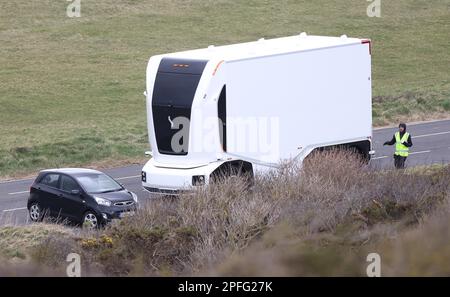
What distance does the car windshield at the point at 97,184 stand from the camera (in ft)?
72.3

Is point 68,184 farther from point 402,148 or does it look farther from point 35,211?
point 402,148

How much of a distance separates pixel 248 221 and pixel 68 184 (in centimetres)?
760

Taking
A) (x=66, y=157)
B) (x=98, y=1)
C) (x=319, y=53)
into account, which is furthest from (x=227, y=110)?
(x=98, y=1)

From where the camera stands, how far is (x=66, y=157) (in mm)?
32531

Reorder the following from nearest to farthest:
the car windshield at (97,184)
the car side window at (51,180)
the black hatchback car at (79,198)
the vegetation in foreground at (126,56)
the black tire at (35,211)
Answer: the black hatchback car at (79,198), the car windshield at (97,184), the black tire at (35,211), the car side window at (51,180), the vegetation in foreground at (126,56)

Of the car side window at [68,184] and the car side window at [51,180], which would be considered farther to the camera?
the car side window at [51,180]

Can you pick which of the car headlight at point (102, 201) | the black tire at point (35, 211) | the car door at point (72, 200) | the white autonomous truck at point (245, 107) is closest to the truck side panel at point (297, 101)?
the white autonomous truck at point (245, 107)

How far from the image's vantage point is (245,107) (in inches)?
871

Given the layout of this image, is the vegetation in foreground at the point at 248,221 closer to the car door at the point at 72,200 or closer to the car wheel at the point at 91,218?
the car wheel at the point at 91,218

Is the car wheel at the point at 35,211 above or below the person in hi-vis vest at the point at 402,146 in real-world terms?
below

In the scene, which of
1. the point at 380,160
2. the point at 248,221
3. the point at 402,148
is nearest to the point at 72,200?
the point at 248,221

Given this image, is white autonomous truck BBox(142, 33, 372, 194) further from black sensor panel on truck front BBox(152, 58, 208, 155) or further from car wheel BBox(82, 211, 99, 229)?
car wheel BBox(82, 211, 99, 229)

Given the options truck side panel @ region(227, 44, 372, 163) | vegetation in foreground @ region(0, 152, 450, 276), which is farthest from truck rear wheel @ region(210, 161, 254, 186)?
vegetation in foreground @ region(0, 152, 450, 276)

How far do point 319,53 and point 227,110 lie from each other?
2739 millimetres
